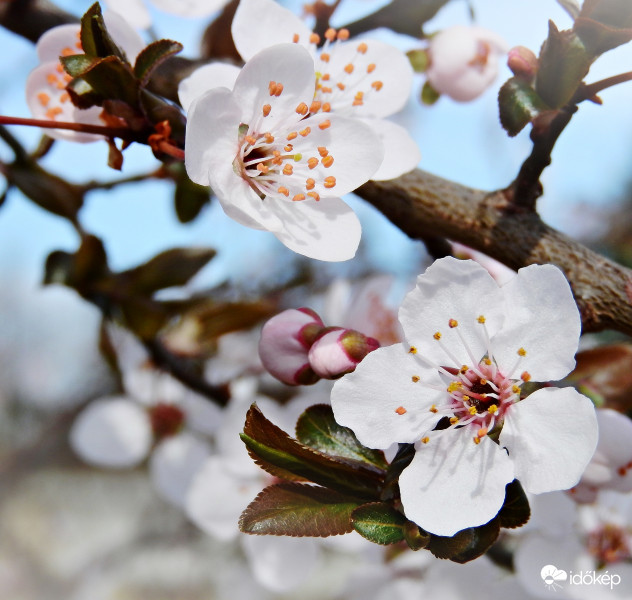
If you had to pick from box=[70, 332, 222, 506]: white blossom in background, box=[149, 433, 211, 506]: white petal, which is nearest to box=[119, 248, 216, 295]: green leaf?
box=[70, 332, 222, 506]: white blossom in background

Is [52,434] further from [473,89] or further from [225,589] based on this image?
[473,89]

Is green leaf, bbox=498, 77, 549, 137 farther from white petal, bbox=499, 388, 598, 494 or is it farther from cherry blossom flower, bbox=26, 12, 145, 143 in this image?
cherry blossom flower, bbox=26, 12, 145, 143

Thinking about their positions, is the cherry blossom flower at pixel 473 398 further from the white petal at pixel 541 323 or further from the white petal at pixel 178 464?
the white petal at pixel 178 464

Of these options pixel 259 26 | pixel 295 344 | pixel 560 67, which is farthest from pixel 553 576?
pixel 259 26

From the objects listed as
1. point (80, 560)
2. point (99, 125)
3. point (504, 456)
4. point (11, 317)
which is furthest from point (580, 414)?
point (11, 317)

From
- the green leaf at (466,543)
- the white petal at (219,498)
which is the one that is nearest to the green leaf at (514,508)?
the green leaf at (466,543)
